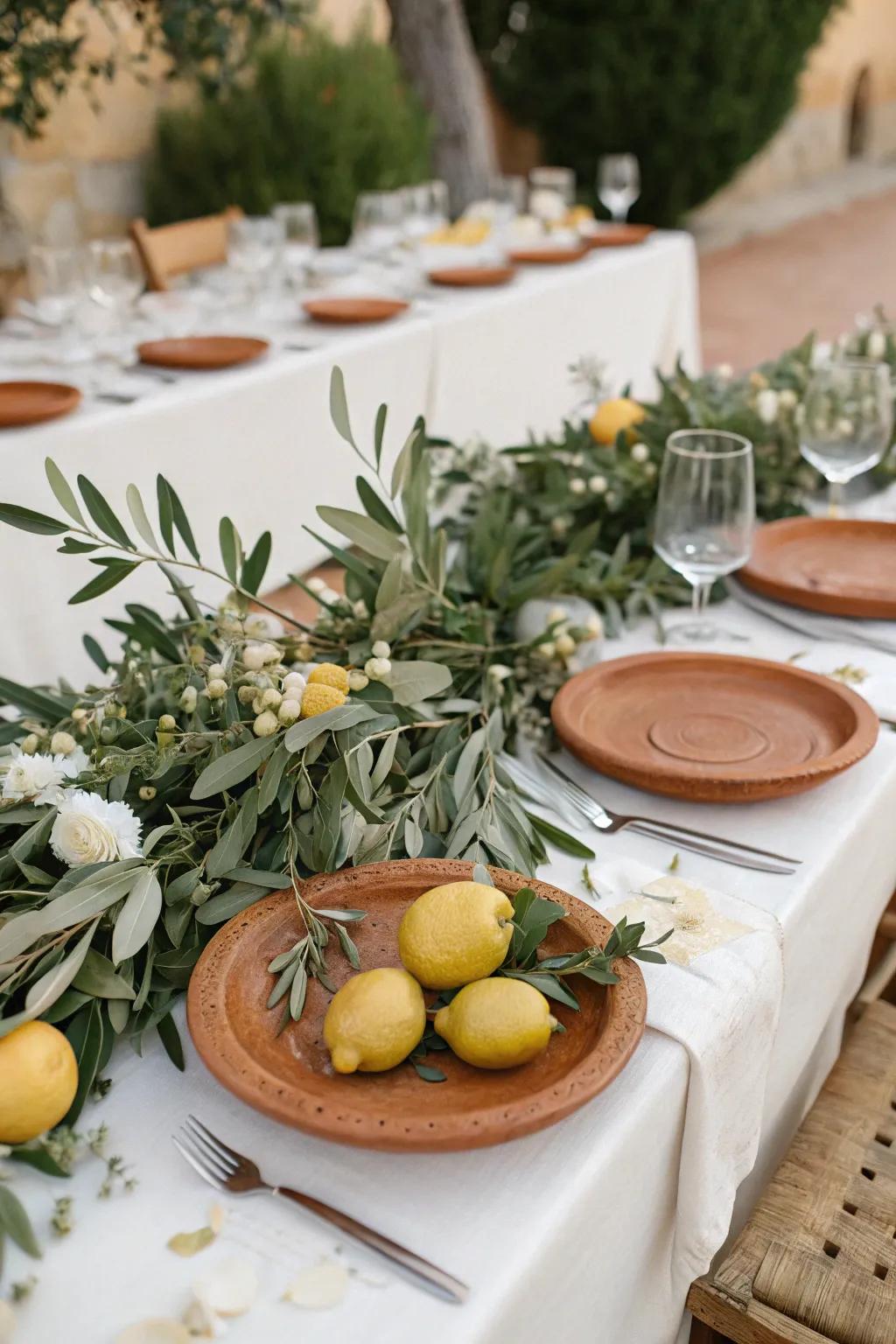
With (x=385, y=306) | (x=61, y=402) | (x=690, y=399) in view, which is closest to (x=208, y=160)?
(x=385, y=306)

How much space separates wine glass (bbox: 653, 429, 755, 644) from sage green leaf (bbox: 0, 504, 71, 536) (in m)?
0.64

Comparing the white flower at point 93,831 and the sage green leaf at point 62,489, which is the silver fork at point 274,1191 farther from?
the sage green leaf at point 62,489

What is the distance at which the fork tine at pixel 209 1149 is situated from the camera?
739 mm

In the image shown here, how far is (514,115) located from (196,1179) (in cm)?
764

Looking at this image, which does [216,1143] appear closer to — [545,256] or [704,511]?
[704,511]

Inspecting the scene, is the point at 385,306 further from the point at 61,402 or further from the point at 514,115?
the point at 514,115

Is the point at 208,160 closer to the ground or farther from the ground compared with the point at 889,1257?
farther from the ground

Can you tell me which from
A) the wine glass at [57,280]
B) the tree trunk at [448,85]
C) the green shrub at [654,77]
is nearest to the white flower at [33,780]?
the wine glass at [57,280]

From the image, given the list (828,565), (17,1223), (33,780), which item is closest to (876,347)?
(828,565)

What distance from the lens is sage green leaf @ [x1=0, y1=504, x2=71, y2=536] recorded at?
936 mm

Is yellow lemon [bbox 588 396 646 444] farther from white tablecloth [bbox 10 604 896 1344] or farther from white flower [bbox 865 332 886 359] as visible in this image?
white tablecloth [bbox 10 604 896 1344]

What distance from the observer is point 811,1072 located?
1.25 meters

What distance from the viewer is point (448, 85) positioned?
16.5 feet

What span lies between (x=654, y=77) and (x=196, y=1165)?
740 cm
